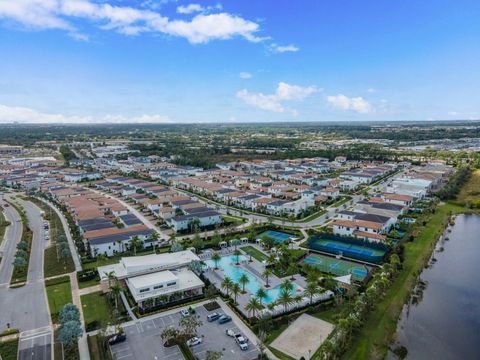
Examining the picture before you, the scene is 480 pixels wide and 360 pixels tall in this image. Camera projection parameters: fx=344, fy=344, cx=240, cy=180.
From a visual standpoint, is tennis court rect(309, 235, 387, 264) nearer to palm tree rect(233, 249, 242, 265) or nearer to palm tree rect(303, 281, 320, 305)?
palm tree rect(233, 249, 242, 265)

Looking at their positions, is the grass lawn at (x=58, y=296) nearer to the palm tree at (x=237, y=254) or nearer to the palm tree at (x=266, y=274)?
the palm tree at (x=237, y=254)

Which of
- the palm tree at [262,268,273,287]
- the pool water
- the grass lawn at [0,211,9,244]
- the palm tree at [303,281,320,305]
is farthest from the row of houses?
the grass lawn at [0,211,9,244]

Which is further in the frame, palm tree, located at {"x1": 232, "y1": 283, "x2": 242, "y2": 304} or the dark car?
palm tree, located at {"x1": 232, "y1": 283, "x2": 242, "y2": 304}

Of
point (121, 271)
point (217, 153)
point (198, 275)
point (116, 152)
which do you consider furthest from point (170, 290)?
point (116, 152)

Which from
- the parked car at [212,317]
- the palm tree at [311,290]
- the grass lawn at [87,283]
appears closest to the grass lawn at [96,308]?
the grass lawn at [87,283]

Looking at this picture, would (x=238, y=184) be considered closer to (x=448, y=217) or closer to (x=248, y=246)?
(x=248, y=246)
